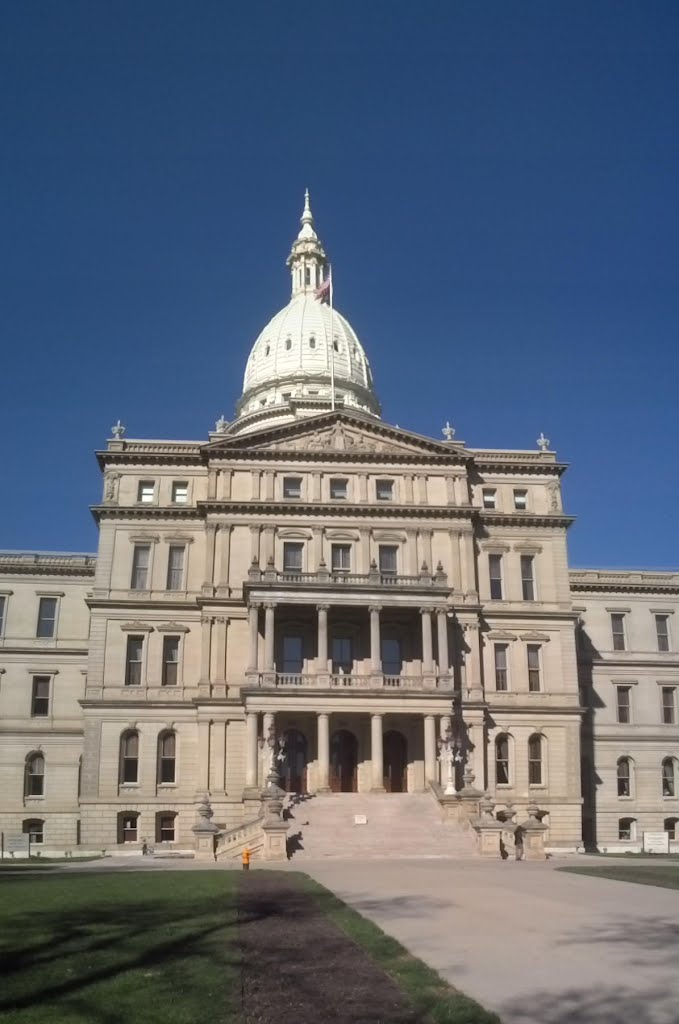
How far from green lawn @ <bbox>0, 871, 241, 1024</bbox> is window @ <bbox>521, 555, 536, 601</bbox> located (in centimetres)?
3661

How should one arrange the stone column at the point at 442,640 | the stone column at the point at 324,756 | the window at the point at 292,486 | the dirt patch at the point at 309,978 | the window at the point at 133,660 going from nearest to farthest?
the dirt patch at the point at 309,978 → the stone column at the point at 324,756 → the stone column at the point at 442,640 → the window at the point at 133,660 → the window at the point at 292,486

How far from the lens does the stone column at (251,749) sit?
4923 cm

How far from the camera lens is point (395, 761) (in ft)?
176

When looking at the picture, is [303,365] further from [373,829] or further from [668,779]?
[373,829]

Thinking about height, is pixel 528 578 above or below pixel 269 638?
above

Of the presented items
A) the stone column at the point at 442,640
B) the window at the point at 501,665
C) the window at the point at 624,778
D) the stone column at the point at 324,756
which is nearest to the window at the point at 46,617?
the stone column at the point at 324,756

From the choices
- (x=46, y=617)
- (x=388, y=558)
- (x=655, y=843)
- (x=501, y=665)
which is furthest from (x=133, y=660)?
(x=655, y=843)

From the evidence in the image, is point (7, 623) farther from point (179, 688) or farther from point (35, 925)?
point (35, 925)

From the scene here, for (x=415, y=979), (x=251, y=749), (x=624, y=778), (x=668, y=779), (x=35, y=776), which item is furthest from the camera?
(x=668, y=779)

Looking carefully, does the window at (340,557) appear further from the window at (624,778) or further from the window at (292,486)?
the window at (624,778)

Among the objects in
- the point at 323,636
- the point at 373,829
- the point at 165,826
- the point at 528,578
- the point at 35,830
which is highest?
the point at 528,578

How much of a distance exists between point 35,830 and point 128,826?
A: 9.19 m

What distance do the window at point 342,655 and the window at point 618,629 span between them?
20.8m

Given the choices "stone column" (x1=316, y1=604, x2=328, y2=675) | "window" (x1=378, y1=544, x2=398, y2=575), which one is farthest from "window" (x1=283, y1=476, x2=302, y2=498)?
"stone column" (x1=316, y1=604, x2=328, y2=675)
